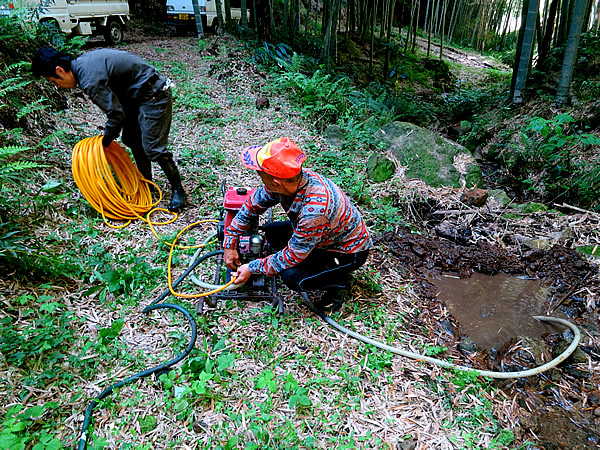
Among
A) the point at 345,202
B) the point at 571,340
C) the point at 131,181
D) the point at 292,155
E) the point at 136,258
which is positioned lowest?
the point at 571,340

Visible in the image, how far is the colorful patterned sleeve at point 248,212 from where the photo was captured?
→ 240cm

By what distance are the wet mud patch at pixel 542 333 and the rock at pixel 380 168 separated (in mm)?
1058

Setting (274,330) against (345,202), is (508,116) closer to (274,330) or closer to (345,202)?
(345,202)

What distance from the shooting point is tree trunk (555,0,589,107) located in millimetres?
5176

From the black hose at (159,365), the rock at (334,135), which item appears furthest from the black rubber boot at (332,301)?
the rock at (334,135)

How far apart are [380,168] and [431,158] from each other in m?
0.75

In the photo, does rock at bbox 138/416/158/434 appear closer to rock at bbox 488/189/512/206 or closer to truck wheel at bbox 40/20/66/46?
rock at bbox 488/189/512/206

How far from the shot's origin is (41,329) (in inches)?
87.1

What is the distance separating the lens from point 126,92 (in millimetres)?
3240

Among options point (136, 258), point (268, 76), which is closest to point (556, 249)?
point (136, 258)

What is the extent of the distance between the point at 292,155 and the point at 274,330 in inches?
50.4

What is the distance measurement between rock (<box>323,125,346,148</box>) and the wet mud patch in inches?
83.6

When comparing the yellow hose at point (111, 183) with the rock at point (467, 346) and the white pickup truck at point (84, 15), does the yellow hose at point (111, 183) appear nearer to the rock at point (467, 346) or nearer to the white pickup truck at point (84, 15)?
the rock at point (467, 346)

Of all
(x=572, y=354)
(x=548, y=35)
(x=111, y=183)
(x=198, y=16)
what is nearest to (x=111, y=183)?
(x=111, y=183)
